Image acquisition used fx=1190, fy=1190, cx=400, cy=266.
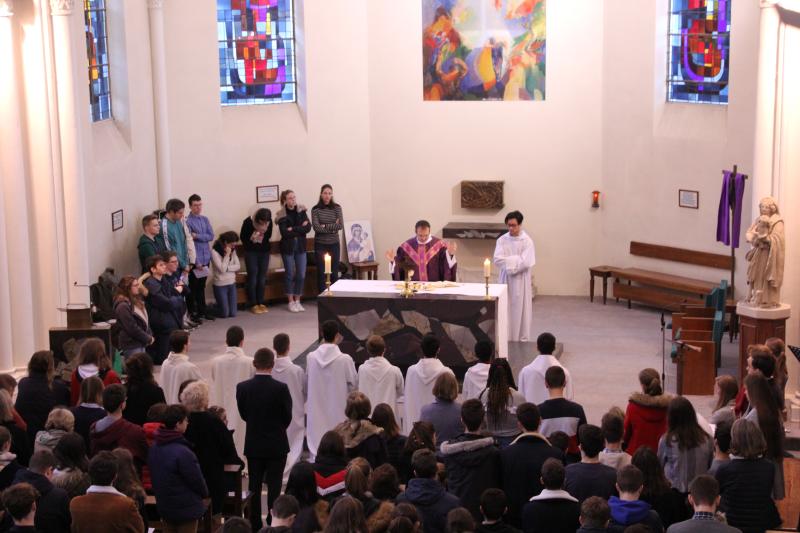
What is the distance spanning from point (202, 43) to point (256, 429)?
9722mm

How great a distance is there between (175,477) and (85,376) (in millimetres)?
2227

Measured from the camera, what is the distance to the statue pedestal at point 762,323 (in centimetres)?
1214

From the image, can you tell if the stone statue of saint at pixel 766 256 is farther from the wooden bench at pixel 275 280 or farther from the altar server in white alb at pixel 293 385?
the wooden bench at pixel 275 280

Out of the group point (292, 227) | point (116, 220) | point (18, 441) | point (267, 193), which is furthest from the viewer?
point (267, 193)

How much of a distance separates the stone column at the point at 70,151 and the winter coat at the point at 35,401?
3.74 meters

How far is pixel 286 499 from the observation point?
6219 millimetres

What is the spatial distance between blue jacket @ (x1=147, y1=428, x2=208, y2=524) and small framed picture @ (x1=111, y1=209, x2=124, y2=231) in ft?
27.5

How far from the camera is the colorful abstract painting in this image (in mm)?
18047

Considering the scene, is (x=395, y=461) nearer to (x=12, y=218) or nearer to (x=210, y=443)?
(x=210, y=443)

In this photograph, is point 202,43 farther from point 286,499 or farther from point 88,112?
point 286,499

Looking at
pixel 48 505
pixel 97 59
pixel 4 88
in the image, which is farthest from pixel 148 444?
pixel 97 59

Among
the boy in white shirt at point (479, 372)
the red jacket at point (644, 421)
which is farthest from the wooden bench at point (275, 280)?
the red jacket at point (644, 421)

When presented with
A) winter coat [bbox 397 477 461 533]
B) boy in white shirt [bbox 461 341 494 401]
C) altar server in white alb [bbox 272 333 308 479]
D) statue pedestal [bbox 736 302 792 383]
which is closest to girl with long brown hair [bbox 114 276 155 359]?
altar server in white alb [bbox 272 333 308 479]

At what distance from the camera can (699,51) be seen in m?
17.1
